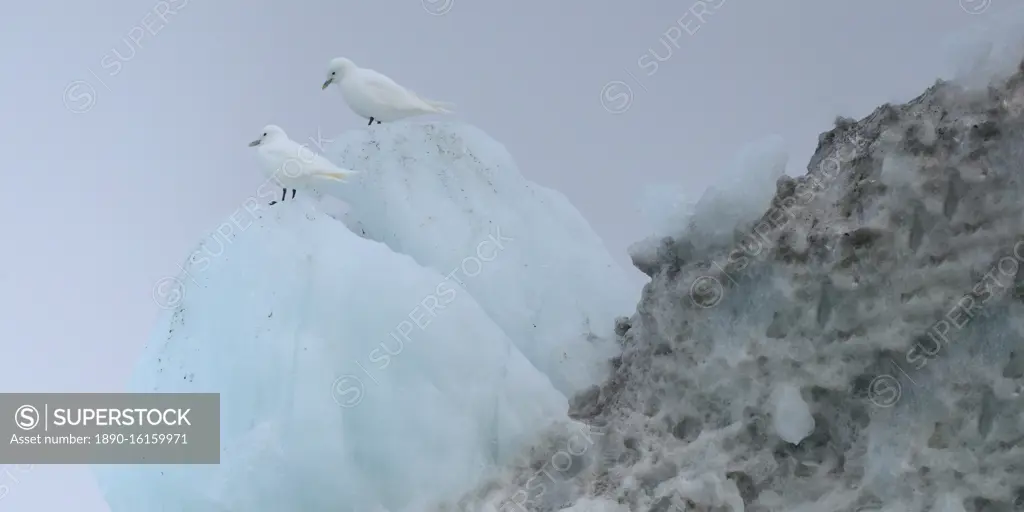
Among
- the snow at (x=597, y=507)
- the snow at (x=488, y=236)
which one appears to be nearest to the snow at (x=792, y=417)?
the snow at (x=597, y=507)

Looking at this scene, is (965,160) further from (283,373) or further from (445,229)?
(283,373)

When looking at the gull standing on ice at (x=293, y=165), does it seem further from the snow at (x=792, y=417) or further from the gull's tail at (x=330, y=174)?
the snow at (x=792, y=417)

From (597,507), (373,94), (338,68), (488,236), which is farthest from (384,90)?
(597,507)

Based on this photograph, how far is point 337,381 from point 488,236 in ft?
2.80

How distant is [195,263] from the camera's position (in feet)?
10.5

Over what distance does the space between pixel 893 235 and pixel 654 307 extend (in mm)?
747

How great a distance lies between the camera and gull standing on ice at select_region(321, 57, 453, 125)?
11.7ft

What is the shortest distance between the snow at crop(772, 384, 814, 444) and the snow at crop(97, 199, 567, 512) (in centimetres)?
74

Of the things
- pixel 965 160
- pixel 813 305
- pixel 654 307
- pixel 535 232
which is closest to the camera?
pixel 965 160

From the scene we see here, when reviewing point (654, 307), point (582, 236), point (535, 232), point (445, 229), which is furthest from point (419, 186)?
point (654, 307)

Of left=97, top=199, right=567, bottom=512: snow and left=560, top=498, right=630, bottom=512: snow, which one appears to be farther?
left=97, top=199, right=567, bottom=512: snow

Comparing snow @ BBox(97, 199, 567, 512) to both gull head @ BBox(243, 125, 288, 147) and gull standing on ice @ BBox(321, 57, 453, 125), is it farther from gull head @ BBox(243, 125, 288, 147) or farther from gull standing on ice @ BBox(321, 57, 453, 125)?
gull standing on ice @ BBox(321, 57, 453, 125)

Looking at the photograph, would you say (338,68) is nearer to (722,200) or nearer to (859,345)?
(722,200)

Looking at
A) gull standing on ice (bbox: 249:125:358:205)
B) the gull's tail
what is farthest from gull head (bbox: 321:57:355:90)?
the gull's tail
